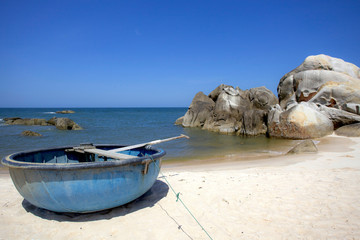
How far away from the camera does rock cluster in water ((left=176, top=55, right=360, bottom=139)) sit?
14.7 m

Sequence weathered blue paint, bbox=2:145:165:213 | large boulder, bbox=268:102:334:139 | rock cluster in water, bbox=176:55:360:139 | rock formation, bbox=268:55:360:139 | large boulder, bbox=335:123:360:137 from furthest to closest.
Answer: rock cluster in water, bbox=176:55:360:139
rock formation, bbox=268:55:360:139
large boulder, bbox=268:102:334:139
large boulder, bbox=335:123:360:137
weathered blue paint, bbox=2:145:165:213

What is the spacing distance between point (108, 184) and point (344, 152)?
1007 cm

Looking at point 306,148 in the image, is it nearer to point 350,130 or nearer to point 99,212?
point 350,130

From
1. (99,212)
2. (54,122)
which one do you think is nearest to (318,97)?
(99,212)

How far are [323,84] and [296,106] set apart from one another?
5505 mm

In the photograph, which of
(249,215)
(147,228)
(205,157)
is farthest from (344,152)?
(147,228)

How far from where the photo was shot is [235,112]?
20.6 metres

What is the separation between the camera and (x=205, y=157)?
1099cm

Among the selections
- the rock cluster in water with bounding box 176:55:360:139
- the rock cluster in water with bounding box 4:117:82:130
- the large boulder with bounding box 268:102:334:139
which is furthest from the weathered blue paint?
the rock cluster in water with bounding box 4:117:82:130

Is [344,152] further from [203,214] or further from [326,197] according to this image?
[203,214]

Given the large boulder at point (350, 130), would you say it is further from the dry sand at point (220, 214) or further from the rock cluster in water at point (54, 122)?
the rock cluster in water at point (54, 122)

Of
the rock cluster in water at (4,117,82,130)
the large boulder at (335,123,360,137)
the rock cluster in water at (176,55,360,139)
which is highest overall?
the rock cluster in water at (176,55,360,139)

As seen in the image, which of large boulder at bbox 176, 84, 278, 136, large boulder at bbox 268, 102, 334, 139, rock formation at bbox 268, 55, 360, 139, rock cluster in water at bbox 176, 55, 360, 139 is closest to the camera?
large boulder at bbox 268, 102, 334, 139

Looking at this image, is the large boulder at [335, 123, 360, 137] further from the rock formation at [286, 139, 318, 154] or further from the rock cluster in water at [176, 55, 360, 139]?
the rock formation at [286, 139, 318, 154]
